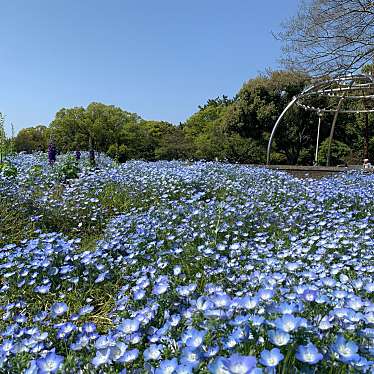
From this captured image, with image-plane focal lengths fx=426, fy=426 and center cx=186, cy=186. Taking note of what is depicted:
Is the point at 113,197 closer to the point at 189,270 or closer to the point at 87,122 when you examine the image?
the point at 189,270

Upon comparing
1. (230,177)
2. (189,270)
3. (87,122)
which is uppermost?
(87,122)

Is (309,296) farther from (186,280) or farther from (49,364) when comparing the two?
(186,280)

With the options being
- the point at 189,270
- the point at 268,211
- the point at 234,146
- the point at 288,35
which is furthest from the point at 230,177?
the point at 234,146

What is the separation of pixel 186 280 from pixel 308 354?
4.60ft

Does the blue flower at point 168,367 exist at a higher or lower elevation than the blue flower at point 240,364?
lower

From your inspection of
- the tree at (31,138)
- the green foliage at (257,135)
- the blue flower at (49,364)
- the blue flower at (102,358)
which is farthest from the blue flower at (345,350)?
the tree at (31,138)

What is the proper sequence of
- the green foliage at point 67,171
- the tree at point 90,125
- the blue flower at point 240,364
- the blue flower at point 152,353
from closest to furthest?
the blue flower at point 240,364 < the blue flower at point 152,353 < the green foliage at point 67,171 < the tree at point 90,125

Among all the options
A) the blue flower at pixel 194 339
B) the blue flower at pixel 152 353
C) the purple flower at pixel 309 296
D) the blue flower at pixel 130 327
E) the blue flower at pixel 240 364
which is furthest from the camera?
the blue flower at pixel 130 327

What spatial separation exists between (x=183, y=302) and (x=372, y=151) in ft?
67.4

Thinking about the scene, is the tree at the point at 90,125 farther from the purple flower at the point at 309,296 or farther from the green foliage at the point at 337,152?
the purple flower at the point at 309,296

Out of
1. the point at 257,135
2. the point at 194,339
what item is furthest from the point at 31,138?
the point at 194,339

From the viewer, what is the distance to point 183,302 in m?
2.05

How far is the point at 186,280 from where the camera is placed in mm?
2553

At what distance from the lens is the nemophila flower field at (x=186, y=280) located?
137 centimetres
